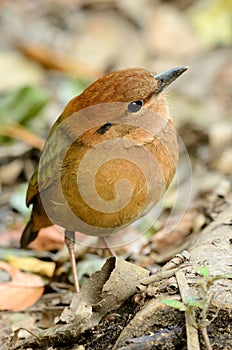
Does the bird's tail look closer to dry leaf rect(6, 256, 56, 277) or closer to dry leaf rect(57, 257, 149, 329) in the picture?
dry leaf rect(6, 256, 56, 277)

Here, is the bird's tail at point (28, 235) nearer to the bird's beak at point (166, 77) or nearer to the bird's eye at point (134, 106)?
the bird's eye at point (134, 106)

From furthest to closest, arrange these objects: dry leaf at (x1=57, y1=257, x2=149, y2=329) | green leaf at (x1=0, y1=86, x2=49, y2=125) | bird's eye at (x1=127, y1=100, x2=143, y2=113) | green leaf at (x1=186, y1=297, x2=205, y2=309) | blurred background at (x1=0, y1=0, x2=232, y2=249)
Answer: green leaf at (x1=0, y1=86, x2=49, y2=125), blurred background at (x1=0, y1=0, x2=232, y2=249), bird's eye at (x1=127, y1=100, x2=143, y2=113), dry leaf at (x1=57, y1=257, x2=149, y2=329), green leaf at (x1=186, y1=297, x2=205, y2=309)

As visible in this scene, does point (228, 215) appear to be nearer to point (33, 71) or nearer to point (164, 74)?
point (164, 74)

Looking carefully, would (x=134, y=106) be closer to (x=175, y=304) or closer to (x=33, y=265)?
(x=33, y=265)

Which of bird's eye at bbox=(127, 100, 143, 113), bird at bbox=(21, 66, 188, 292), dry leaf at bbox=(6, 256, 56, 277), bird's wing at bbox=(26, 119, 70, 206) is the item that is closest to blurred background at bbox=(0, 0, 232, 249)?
dry leaf at bbox=(6, 256, 56, 277)

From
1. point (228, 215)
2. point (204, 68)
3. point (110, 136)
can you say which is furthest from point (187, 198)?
point (204, 68)

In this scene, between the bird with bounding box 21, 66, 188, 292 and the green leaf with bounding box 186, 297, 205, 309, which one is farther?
the bird with bounding box 21, 66, 188, 292

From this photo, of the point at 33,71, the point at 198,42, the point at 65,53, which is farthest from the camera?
the point at 198,42

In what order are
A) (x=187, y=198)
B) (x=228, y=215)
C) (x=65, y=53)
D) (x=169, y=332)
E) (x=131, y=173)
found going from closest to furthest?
1. (x=169, y=332)
2. (x=131, y=173)
3. (x=228, y=215)
4. (x=187, y=198)
5. (x=65, y=53)
